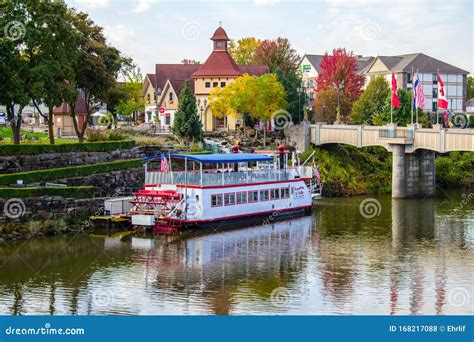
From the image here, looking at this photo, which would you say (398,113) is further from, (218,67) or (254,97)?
(218,67)

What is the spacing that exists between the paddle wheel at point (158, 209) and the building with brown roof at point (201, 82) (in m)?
45.1

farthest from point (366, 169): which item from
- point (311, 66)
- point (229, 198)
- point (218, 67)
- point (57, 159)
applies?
point (311, 66)

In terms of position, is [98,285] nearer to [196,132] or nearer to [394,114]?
[196,132]

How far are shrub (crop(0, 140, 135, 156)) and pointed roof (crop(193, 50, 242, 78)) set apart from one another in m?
32.8

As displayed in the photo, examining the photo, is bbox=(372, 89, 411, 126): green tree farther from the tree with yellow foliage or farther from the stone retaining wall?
the stone retaining wall

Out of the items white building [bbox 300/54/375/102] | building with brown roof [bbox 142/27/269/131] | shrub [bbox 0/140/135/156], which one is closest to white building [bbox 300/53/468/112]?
white building [bbox 300/54/375/102]

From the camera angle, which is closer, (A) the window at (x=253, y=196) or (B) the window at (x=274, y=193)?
(A) the window at (x=253, y=196)

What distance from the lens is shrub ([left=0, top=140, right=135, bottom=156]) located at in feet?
220

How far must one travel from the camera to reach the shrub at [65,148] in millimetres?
67125

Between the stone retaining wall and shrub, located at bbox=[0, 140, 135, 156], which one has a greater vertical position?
shrub, located at bbox=[0, 140, 135, 156]

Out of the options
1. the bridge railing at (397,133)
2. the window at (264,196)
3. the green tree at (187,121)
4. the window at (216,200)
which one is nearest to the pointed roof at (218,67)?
the green tree at (187,121)

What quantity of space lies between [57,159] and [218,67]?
1815 inches

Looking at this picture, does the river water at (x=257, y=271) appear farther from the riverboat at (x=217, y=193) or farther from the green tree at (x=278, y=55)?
the green tree at (x=278, y=55)

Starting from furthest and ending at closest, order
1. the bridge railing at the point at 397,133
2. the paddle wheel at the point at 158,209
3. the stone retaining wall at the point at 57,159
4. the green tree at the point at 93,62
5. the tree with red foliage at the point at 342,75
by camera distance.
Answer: the tree with red foliage at the point at 342,75 < the bridge railing at the point at 397,133 < the green tree at the point at 93,62 < the stone retaining wall at the point at 57,159 < the paddle wheel at the point at 158,209
